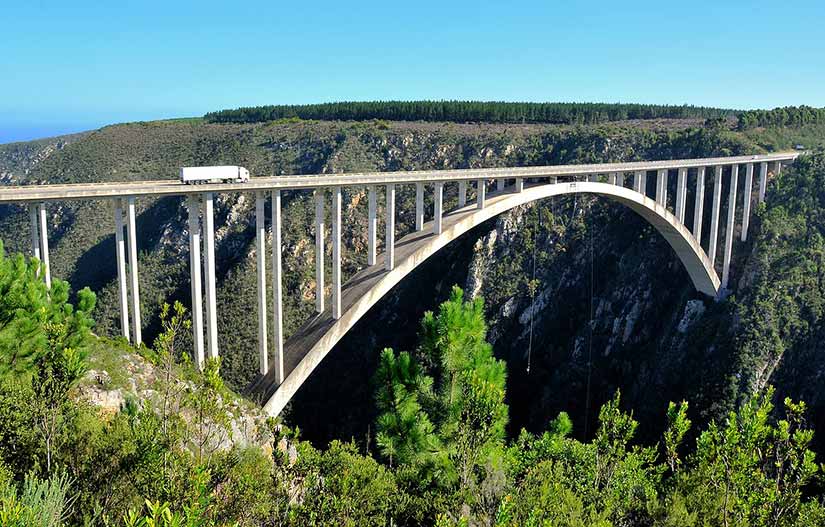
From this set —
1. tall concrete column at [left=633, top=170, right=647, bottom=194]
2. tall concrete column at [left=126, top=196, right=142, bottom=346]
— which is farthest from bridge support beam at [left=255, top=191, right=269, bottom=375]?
tall concrete column at [left=633, top=170, right=647, bottom=194]

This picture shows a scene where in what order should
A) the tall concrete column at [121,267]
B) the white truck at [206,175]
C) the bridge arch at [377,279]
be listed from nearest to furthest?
the tall concrete column at [121,267] → the white truck at [206,175] → the bridge arch at [377,279]

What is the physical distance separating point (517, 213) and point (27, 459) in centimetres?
3933

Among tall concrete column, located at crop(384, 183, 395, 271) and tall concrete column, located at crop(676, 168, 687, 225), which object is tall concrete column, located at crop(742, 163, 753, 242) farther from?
tall concrete column, located at crop(384, 183, 395, 271)

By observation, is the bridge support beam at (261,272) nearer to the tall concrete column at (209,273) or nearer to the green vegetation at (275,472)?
the tall concrete column at (209,273)

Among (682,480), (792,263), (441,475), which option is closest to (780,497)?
(682,480)

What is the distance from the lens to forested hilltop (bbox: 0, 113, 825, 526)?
27.4 ft

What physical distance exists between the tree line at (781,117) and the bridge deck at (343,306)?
38113mm

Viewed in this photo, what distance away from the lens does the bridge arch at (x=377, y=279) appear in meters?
17.5

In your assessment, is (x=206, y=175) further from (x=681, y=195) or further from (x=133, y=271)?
(x=681, y=195)

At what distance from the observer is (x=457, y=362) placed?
1384cm

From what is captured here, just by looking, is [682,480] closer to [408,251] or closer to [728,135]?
[408,251]

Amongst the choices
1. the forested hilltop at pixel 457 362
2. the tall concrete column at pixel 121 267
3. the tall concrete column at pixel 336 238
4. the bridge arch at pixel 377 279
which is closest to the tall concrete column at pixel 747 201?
the forested hilltop at pixel 457 362

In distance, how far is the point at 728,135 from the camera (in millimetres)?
43469

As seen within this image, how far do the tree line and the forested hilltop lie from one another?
7.40ft
